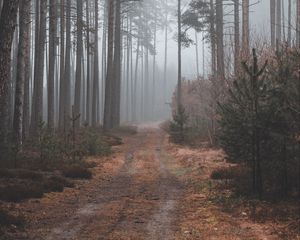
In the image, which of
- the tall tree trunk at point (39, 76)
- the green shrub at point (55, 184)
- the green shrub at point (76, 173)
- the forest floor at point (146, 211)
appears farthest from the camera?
the tall tree trunk at point (39, 76)

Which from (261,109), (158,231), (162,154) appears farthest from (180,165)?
(158,231)

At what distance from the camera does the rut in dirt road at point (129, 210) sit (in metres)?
8.23

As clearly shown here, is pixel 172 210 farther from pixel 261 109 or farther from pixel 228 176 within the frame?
pixel 228 176

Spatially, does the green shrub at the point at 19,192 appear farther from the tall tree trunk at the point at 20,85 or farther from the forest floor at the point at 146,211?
the tall tree trunk at the point at 20,85

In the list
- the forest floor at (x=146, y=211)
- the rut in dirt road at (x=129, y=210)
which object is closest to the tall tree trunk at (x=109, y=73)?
the rut in dirt road at (x=129, y=210)

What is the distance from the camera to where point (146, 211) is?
10062mm

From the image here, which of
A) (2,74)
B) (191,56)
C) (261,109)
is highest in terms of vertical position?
(191,56)

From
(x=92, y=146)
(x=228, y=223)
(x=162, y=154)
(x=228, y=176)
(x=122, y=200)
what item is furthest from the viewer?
(x=162, y=154)

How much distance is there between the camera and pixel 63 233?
8.16 m

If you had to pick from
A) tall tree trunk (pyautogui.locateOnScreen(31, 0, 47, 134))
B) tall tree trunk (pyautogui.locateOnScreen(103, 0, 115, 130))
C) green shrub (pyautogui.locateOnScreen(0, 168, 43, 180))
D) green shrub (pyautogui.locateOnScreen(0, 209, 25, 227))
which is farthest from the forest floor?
tall tree trunk (pyautogui.locateOnScreen(103, 0, 115, 130))

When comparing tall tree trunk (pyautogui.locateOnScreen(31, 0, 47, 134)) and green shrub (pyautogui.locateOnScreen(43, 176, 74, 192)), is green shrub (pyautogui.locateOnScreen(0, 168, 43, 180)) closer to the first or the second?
green shrub (pyautogui.locateOnScreen(43, 176, 74, 192))

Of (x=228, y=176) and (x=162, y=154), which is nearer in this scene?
(x=228, y=176)

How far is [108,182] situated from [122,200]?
321 cm

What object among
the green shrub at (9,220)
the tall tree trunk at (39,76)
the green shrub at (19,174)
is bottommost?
the green shrub at (9,220)
